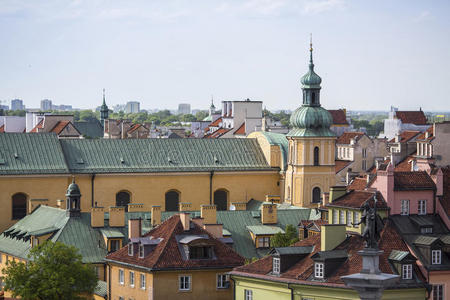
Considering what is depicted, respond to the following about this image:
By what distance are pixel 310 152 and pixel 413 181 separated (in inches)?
1107

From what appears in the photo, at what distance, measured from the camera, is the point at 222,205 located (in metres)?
93.0

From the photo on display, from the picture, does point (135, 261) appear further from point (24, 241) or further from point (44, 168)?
point (44, 168)

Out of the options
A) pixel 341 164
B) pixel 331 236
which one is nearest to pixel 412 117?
pixel 341 164

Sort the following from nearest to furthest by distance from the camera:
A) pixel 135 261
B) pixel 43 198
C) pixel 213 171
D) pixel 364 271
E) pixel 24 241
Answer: pixel 364 271 → pixel 135 261 → pixel 24 241 → pixel 43 198 → pixel 213 171

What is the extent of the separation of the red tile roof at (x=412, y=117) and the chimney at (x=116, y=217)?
108m

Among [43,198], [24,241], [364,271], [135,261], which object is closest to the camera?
[364,271]

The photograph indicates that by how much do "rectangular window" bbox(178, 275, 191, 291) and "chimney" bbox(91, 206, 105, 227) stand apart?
13857mm

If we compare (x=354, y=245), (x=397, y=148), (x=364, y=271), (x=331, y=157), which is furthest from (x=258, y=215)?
(x=397, y=148)

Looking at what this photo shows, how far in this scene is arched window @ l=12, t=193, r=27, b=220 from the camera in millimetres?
85562

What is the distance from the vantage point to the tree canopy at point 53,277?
2400 inches

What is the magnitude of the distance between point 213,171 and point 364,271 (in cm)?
5163

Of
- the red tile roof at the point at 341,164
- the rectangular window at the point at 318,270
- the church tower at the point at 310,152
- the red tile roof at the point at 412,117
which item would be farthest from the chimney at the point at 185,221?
the red tile roof at the point at 412,117

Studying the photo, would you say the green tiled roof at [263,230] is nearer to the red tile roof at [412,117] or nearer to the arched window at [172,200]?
the arched window at [172,200]

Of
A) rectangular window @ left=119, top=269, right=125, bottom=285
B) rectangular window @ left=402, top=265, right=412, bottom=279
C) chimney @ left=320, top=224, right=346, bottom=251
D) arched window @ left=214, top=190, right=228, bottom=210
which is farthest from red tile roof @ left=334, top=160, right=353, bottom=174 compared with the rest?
rectangular window @ left=402, top=265, right=412, bottom=279
